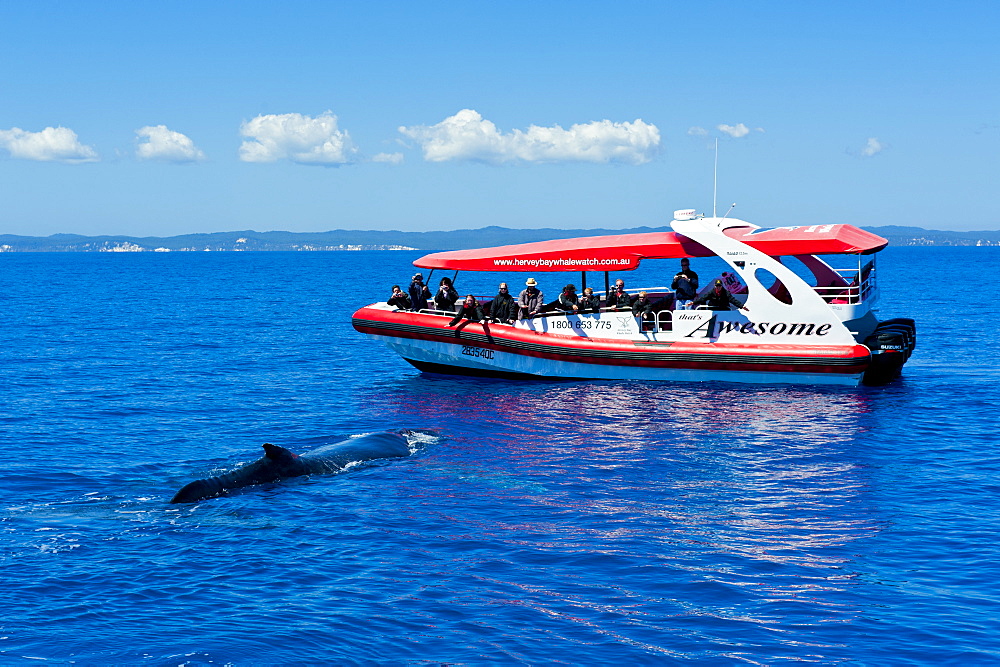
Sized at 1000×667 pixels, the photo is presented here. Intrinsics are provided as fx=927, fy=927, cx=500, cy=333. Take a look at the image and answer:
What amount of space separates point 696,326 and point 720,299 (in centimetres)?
102

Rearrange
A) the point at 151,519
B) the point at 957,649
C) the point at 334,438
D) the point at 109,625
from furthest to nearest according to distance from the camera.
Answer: the point at 334,438, the point at 151,519, the point at 109,625, the point at 957,649

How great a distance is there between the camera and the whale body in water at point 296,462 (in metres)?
15.4

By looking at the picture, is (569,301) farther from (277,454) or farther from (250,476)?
(250,476)

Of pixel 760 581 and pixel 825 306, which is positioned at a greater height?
pixel 825 306

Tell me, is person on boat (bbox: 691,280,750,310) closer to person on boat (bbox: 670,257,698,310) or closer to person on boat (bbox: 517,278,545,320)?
person on boat (bbox: 670,257,698,310)

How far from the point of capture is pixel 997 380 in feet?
89.3

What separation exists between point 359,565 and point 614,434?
8.77m

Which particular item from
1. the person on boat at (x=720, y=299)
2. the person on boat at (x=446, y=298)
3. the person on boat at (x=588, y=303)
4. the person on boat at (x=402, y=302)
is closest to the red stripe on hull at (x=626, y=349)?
the person on boat at (x=402, y=302)

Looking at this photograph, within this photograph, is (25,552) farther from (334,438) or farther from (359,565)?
(334,438)

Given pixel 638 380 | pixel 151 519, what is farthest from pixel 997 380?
pixel 151 519

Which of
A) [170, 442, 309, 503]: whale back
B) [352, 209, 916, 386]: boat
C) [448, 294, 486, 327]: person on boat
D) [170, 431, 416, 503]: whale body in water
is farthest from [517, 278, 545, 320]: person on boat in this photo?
[170, 442, 309, 503]: whale back

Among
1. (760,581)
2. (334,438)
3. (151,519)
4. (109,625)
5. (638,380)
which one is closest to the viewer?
(109,625)

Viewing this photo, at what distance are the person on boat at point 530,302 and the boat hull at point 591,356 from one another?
675 mm

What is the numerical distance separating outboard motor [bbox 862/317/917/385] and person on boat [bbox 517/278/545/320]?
9.17m
